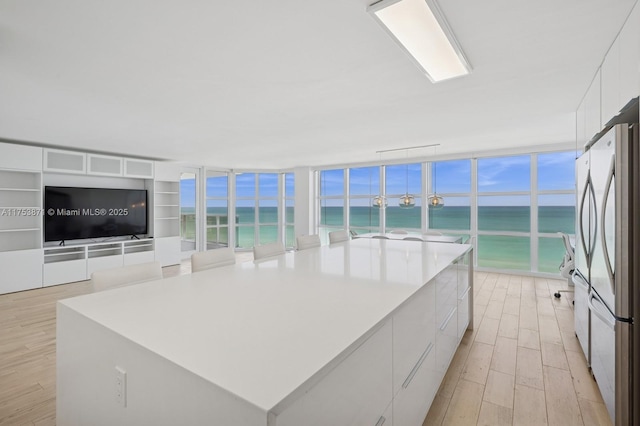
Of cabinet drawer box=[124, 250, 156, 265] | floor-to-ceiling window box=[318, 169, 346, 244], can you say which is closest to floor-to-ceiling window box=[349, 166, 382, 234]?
floor-to-ceiling window box=[318, 169, 346, 244]

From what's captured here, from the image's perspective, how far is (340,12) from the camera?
64.1 inches

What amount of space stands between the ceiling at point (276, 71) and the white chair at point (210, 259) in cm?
142

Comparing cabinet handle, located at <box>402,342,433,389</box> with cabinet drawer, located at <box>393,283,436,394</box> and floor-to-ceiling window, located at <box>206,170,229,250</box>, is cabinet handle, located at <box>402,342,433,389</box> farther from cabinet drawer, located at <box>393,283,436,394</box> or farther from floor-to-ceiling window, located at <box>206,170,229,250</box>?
floor-to-ceiling window, located at <box>206,170,229,250</box>

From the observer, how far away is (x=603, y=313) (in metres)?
1.79

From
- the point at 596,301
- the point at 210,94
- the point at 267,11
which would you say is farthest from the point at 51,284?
the point at 596,301

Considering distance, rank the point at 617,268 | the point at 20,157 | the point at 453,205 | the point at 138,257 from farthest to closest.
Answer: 1. the point at 453,205
2. the point at 138,257
3. the point at 20,157
4. the point at 617,268

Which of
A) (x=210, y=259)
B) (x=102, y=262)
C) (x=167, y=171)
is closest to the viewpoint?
(x=210, y=259)

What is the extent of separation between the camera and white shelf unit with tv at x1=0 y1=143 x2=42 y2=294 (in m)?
4.40

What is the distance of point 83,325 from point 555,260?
798 cm

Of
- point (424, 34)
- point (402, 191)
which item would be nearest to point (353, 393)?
point (424, 34)

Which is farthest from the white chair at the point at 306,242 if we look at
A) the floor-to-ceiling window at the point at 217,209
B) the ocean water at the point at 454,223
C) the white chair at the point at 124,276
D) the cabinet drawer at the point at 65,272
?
the floor-to-ceiling window at the point at 217,209

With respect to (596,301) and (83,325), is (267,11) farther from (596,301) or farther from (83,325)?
(596,301)

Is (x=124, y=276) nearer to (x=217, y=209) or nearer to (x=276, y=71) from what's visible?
(x=276, y=71)

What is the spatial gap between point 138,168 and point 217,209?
241 cm
